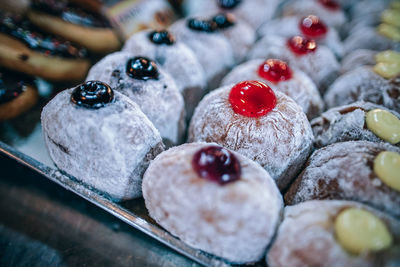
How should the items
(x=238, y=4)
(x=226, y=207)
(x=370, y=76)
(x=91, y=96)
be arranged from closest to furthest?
(x=226, y=207) < (x=91, y=96) < (x=370, y=76) < (x=238, y=4)

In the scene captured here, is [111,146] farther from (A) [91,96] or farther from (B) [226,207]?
(B) [226,207]

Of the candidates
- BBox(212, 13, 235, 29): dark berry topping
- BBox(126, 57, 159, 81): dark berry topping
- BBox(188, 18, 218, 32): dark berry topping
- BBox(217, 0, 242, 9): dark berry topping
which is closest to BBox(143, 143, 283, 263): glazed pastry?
BBox(126, 57, 159, 81): dark berry topping

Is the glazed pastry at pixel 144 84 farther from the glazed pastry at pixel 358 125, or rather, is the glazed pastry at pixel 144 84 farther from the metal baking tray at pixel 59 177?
the glazed pastry at pixel 358 125

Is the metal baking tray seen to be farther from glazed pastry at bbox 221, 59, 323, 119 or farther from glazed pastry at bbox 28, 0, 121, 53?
glazed pastry at bbox 221, 59, 323, 119

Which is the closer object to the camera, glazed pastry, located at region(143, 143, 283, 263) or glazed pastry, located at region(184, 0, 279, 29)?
glazed pastry, located at region(143, 143, 283, 263)

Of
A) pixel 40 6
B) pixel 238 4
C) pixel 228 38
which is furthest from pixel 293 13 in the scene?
pixel 40 6

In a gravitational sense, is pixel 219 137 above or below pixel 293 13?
below
